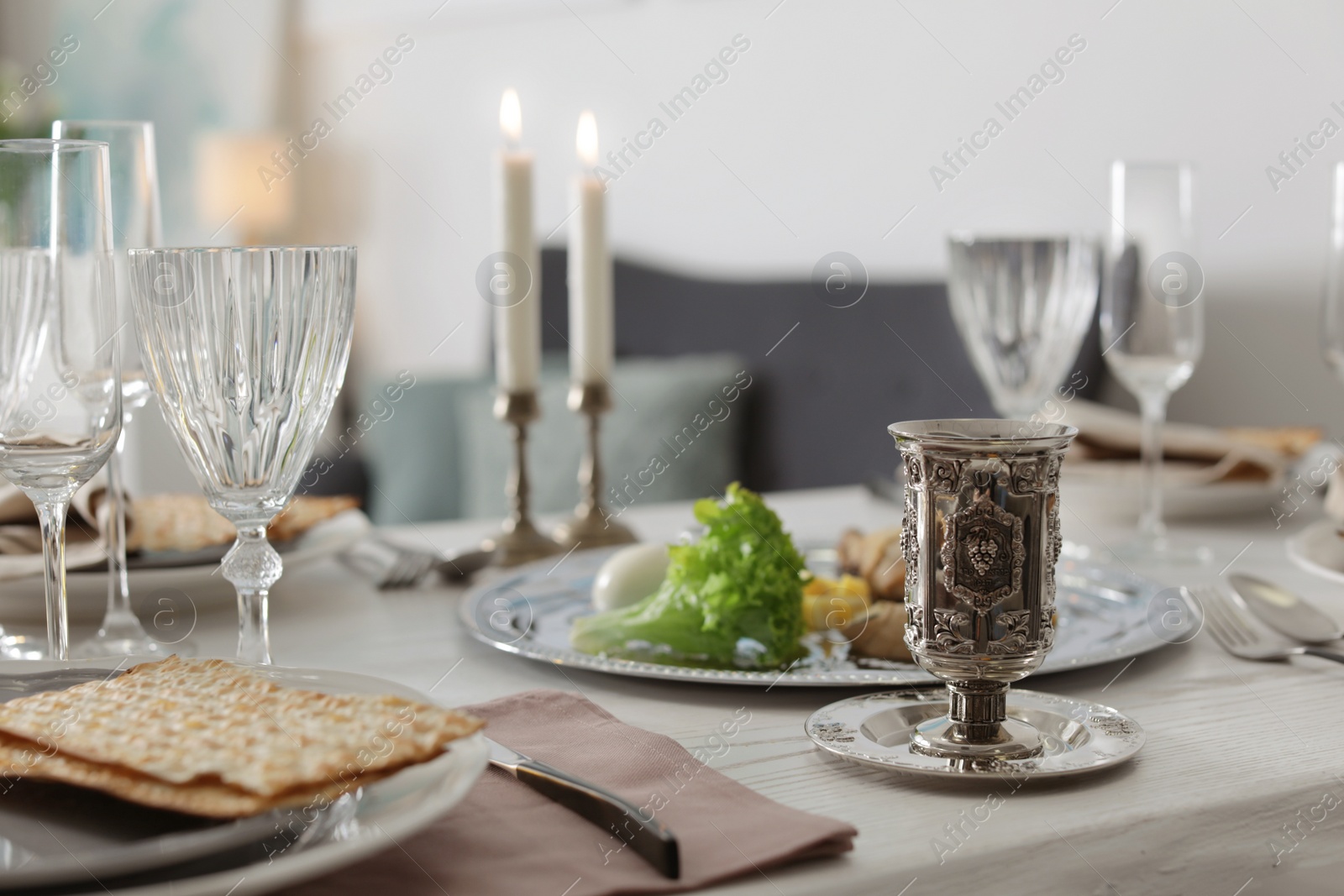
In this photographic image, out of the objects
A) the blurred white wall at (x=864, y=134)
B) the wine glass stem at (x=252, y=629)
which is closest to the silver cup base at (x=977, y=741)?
the wine glass stem at (x=252, y=629)

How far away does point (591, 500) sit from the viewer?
4.66ft

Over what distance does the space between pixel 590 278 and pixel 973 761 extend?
34.0 inches

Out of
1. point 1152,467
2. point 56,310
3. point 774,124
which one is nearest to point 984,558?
point 56,310

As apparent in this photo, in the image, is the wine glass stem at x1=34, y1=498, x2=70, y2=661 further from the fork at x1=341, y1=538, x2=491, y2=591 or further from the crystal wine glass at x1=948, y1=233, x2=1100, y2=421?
the crystal wine glass at x1=948, y1=233, x2=1100, y2=421

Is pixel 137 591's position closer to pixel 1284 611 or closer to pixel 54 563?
pixel 54 563

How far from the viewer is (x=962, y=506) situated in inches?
26.5

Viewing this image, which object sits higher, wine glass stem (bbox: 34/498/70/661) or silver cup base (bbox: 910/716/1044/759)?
wine glass stem (bbox: 34/498/70/661)

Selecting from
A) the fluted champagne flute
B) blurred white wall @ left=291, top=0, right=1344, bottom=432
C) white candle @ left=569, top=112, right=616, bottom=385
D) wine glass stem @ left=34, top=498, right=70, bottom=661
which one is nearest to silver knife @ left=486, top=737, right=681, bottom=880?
wine glass stem @ left=34, top=498, right=70, bottom=661

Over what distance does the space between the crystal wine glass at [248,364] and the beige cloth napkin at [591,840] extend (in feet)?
0.68

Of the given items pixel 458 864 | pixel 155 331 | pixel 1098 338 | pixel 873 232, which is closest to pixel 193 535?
pixel 155 331

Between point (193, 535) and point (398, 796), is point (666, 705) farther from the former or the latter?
point (193, 535)

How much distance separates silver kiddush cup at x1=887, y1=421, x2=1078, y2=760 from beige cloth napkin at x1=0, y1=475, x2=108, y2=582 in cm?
67

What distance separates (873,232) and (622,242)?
921mm

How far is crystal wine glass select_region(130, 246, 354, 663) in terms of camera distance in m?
0.71
